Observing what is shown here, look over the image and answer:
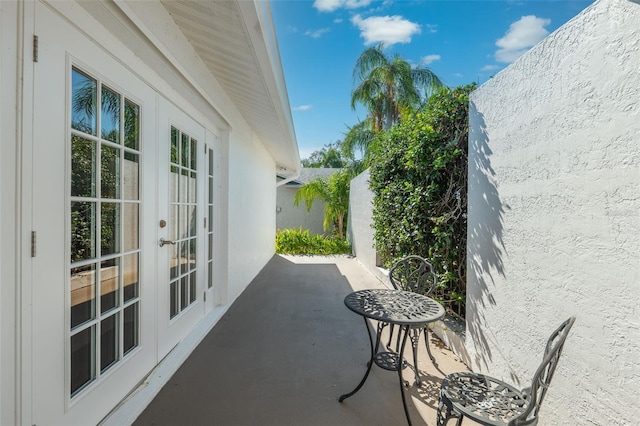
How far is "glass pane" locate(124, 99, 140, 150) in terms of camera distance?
2188 millimetres

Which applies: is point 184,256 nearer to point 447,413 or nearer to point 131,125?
point 131,125

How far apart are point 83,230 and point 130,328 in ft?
3.09

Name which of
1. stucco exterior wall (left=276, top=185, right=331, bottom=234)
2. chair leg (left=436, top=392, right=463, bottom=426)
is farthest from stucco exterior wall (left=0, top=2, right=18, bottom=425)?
stucco exterior wall (left=276, top=185, right=331, bottom=234)

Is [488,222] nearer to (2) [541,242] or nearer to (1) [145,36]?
(2) [541,242]

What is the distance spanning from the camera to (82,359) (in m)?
1.79

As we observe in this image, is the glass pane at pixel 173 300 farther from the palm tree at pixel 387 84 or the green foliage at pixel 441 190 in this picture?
the palm tree at pixel 387 84

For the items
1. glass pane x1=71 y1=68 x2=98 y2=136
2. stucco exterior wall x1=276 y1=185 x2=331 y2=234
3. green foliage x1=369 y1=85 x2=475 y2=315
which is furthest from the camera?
stucco exterior wall x1=276 y1=185 x2=331 y2=234

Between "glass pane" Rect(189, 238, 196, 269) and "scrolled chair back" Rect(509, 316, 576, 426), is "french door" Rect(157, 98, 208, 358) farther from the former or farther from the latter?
"scrolled chair back" Rect(509, 316, 576, 426)

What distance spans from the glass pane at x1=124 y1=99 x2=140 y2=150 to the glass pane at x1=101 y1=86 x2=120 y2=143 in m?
0.10

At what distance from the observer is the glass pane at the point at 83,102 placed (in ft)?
5.61

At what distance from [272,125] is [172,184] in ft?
8.67

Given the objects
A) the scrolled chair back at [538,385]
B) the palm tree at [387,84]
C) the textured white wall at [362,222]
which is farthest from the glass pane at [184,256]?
the palm tree at [387,84]

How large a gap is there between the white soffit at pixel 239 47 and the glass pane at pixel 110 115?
91 cm

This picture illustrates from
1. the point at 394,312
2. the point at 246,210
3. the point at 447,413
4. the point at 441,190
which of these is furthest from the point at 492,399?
the point at 246,210
